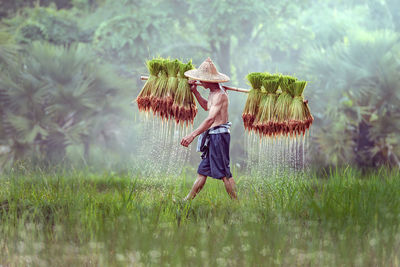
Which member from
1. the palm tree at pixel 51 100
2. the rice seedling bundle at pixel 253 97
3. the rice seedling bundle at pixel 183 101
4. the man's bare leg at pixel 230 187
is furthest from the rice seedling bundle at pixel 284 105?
the palm tree at pixel 51 100

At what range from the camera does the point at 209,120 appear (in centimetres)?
395

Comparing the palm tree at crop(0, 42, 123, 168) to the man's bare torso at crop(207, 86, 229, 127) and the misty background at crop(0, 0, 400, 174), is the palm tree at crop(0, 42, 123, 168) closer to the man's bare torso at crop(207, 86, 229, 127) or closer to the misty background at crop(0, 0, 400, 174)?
the misty background at crop(0, 0, 400, 174)

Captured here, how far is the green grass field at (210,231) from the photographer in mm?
2861

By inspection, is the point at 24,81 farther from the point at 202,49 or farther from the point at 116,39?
the point at 202,49

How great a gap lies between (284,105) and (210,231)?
1.44 m

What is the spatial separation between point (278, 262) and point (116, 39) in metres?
8.77

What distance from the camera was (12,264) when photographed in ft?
9.70

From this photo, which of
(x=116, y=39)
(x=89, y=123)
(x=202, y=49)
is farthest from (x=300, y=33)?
(x=89, y=123)

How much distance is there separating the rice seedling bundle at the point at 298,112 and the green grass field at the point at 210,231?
1.57 feet

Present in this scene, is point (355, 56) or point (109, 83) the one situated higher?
point (355, 56)

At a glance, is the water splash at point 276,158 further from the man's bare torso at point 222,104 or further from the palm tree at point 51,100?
the palm tree at point 51,100

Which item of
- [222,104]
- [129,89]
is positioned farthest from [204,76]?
[129,89]

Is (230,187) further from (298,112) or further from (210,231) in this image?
(210,231)

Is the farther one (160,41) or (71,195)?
(160,41)
